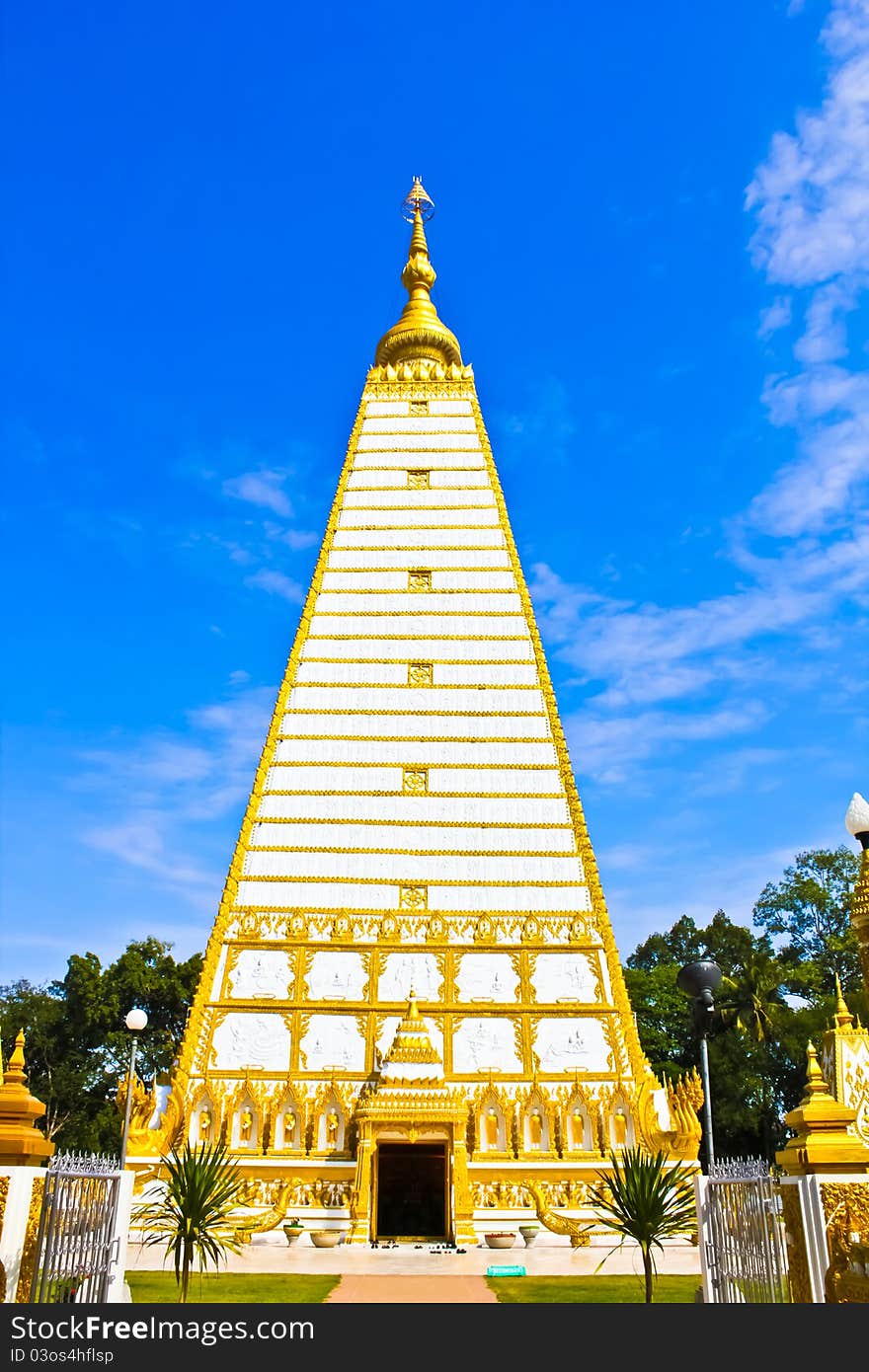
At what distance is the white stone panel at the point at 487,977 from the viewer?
21.1 metres

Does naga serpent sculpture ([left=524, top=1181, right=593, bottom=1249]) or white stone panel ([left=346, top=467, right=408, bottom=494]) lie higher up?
white stone panel ([left=346, top=467, right=408, bottom=494])

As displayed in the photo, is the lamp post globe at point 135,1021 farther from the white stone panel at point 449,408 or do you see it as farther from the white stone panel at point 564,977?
the white stone panel at point 449,408

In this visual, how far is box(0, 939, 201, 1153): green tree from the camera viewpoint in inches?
1548

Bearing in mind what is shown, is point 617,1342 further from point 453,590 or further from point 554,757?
point 453,590

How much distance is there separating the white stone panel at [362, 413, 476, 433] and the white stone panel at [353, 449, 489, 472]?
3.60ft

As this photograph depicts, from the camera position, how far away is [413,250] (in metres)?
40.3

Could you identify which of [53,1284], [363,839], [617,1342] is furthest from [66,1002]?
[617,1342]

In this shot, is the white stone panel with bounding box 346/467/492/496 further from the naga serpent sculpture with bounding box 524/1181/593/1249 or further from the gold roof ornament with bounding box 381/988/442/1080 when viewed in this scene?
the naga serpent sculpture with bounding box 524/1181/593/1249

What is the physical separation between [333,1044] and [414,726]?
7.97 metres

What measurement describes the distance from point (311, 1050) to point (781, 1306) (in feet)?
52.1

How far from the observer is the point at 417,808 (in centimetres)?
2380

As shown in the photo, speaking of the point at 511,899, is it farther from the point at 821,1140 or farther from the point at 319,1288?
the point at 821,1140

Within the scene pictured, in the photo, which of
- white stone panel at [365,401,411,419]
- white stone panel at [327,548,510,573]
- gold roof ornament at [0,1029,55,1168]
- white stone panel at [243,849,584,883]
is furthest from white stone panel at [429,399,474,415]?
gold roof ornament at [0,1029,55,1168]

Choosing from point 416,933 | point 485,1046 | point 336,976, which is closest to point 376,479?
point 416,933
